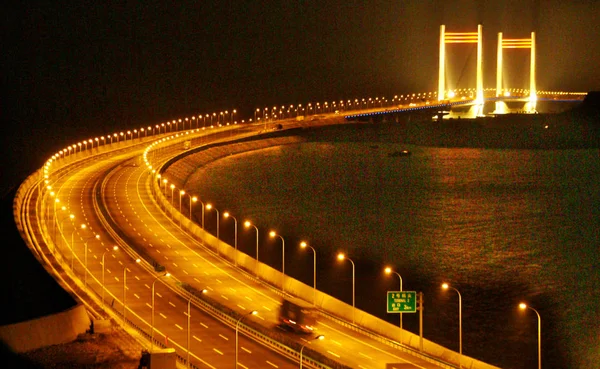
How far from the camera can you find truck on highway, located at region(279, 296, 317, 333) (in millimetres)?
10547

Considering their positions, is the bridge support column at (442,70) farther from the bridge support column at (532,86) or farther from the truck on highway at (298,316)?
the truck on highway at (298,316)

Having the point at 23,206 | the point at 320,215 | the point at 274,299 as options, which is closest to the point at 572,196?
the point at 320,215

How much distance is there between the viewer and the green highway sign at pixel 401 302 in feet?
34.3

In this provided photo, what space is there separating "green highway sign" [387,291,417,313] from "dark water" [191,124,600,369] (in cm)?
172

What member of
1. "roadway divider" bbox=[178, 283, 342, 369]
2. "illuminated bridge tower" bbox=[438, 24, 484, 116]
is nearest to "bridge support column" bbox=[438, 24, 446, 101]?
"illuminated bridge tower" bbox=[438, 24, 484, 116]

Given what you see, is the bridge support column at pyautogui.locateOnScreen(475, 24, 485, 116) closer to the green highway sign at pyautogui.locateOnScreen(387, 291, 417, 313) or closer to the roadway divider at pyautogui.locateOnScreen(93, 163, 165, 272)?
the roadway divider at pyautogui.locateOnScreen(93, 163, 165, 272)

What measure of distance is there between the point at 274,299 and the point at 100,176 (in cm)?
1603

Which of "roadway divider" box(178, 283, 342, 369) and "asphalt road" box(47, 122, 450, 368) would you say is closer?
"roadway divider" box(178, 283, 342, 369)

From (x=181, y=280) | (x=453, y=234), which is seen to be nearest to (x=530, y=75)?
(x=453, y=234)

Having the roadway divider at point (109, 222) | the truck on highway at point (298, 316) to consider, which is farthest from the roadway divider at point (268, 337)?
the roadway divider at point (109, 222)

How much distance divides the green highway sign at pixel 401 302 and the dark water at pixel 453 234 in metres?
1.72

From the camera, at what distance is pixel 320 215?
23625 mm

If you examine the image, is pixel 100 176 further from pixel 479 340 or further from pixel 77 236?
pixel 479 340

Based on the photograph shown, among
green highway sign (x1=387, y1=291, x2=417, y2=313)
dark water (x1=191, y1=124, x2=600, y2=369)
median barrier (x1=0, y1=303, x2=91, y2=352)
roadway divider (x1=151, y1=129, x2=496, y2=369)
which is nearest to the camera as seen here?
median barrier (x1=0, y1=303, x2=91, y2=352)
